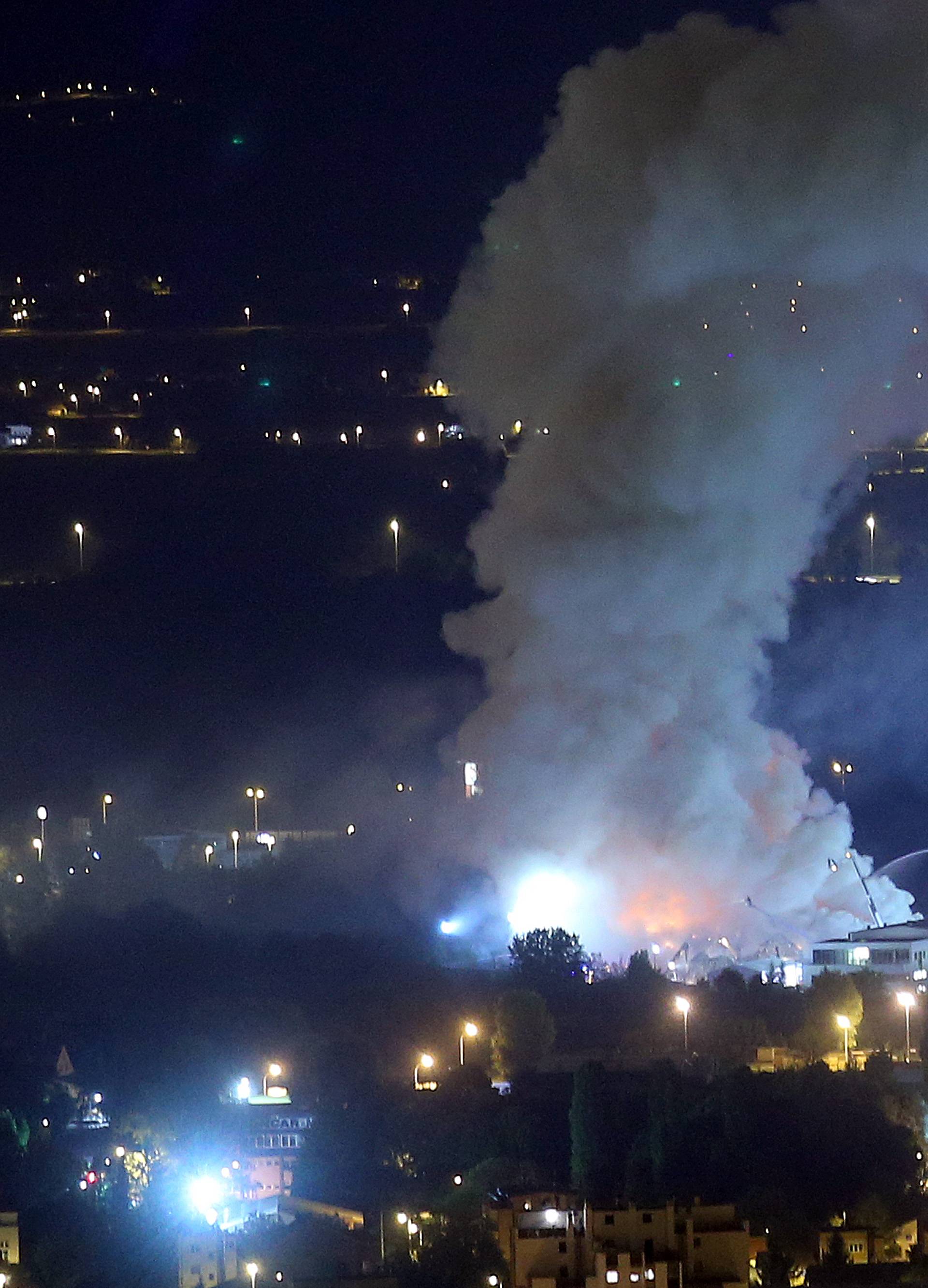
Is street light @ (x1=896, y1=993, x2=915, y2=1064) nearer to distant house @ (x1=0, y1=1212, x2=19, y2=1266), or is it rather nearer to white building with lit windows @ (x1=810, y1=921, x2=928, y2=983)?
white building with lit windows @ (x1=810, y1=921, x2=928, y2=983)

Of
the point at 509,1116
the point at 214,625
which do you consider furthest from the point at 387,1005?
the point at 214,625

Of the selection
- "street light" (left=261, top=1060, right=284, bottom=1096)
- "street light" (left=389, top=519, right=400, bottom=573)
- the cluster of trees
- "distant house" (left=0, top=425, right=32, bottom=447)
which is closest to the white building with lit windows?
the cluster of trees

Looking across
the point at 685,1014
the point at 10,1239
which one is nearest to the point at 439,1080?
the point at 685,1014

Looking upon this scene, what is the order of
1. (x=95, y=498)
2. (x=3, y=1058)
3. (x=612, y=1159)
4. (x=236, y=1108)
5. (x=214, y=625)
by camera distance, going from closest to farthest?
(x=612, y=1159) < (x=236, y=1108) < (x=3, y=1058) < (x=214, y=625) < (x=95, y=498)

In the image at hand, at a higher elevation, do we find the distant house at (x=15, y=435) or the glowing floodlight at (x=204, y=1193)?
the distant house at (x=15, y=435)

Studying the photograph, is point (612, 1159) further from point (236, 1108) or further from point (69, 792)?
point (69, 792)

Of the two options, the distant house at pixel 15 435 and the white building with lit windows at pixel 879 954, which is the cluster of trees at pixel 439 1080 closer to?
the white building with lit windows at pixel 879 954

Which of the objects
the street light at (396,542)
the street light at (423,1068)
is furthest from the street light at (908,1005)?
the street light at (396,542)
